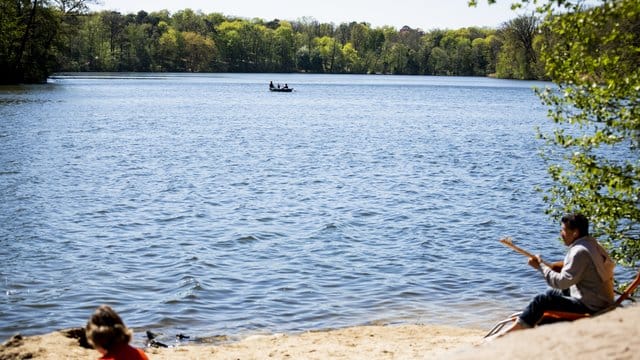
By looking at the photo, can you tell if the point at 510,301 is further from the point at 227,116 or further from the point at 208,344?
the point at 227,116

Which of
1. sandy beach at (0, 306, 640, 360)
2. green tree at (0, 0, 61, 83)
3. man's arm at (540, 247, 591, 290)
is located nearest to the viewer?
sandy beach at (0, 306, 640, 360)

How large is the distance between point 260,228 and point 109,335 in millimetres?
16770

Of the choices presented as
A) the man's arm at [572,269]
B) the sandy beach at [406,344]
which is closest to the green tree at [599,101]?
the man's arm at [572,269]

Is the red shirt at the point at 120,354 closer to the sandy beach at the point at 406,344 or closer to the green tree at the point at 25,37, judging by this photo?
the sandy beach at the point at 406,344

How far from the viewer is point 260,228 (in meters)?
23.5

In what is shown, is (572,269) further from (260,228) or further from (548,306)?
(260,228)

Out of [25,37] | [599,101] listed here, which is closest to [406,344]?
[599,101]

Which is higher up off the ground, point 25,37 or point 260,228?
point 25,37

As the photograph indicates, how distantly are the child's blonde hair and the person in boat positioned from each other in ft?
16.1

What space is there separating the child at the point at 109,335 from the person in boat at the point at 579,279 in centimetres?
485

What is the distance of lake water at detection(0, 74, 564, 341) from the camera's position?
1525cm

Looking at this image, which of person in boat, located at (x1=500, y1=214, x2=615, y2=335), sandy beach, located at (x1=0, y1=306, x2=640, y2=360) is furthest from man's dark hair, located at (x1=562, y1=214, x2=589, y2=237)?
sandy beach, located at (x1=0, y1=306, x2=640, y2=360)

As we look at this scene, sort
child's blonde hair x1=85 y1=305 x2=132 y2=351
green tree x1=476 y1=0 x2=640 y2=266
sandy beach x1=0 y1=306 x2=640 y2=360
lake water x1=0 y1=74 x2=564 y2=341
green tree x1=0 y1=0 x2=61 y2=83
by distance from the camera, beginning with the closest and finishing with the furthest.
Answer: child's blonde hair x1=85 y1=305 x2=132 y2=351 < sandy beach x1=0 y1=306 x2=640 y2=360 < green tree x1=476 y1=0 x2=640 y2=266 < lake water x1=0 y1=74 x2=564 y2=341 < green tree x1=0 y1=0 x2=61 y2=83

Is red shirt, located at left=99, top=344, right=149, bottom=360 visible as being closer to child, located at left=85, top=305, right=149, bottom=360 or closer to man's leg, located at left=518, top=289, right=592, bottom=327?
child, located at left=85, top=305, right=149, bottom=360
